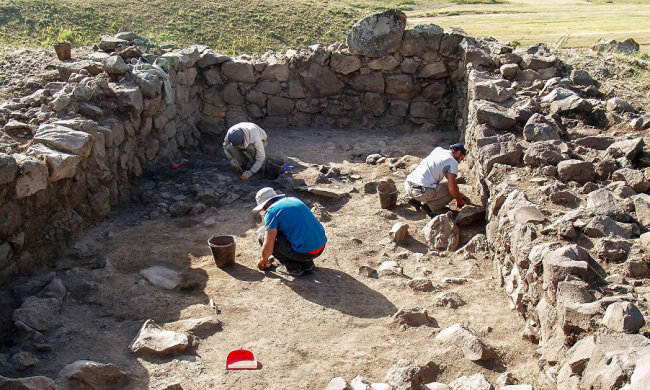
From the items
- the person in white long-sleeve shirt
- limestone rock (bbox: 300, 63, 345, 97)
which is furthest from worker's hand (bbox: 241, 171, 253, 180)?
limestone rock (bbox: 300, 63, 345, 97)

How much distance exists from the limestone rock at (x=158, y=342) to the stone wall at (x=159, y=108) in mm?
1638

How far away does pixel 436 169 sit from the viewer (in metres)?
7.32

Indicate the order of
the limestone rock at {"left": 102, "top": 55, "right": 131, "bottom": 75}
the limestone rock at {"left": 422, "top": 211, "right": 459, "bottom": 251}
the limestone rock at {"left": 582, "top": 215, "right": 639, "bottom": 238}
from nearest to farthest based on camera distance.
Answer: the limestone rock at {"left": 582, "top": 215, "right": 639, "bottom": 238} < the limestone rock at {"left": 422, "top": 211, "right": 459, "bottom": 251} < the limestone rock at {"left": 102, "top": 55, "right": 131, "bottom": 75}

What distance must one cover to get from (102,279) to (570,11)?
967 inches

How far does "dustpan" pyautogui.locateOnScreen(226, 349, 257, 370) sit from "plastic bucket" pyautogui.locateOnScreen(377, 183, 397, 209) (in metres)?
3.56

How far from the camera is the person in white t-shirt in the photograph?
7.27 m

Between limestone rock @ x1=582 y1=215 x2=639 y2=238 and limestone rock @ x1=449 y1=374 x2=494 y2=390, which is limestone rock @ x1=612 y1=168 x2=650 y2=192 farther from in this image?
limestone rock @ x1=449 y1=374 x2=494 y2=390

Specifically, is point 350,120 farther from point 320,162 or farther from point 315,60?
point 320,162

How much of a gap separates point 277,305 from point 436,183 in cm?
302

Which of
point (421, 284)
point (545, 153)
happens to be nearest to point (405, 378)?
point (421, 284)

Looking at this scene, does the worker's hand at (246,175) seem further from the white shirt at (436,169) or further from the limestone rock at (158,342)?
the limestone rock at (158,342)

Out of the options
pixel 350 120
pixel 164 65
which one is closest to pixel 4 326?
pixel 164 65

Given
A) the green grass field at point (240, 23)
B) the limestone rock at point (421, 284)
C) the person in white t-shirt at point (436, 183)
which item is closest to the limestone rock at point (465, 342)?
the limestone rock at point (421, 284)

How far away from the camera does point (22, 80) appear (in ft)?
25.1
